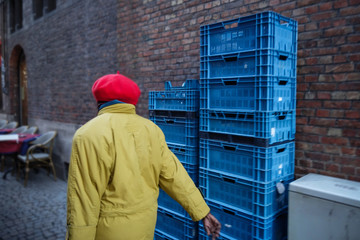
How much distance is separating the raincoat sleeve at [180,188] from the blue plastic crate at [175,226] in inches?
36.0

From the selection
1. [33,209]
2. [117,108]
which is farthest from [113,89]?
[33,209]

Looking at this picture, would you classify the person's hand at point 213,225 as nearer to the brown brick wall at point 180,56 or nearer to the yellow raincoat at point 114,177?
the yellow raincoat at point 114,177

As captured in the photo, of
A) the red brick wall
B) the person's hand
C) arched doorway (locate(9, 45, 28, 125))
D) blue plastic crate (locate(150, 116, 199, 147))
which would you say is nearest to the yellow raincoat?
the person's hand

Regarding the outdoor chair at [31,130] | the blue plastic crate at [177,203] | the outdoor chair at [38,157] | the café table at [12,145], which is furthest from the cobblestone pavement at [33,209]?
the blue plastic crate at [177,203]

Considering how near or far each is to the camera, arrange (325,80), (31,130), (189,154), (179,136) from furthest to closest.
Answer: (31,130) → (179,136) → (189,154) → (325,80)

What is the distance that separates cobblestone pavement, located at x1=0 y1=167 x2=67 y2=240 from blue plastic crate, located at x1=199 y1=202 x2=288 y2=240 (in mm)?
2697

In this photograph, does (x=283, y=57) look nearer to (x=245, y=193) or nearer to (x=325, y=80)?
(x=325, y=80)

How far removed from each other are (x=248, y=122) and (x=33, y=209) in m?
4.57

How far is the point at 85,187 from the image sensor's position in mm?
Result: 1853

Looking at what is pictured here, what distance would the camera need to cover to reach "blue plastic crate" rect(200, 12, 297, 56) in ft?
7.93

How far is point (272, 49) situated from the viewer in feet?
7.92

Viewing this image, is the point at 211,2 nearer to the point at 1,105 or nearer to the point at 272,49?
the point at 272,49

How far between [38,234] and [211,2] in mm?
4204

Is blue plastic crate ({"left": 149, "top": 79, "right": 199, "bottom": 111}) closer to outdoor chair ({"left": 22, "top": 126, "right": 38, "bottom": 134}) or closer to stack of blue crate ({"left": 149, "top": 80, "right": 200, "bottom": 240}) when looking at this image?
stack of blue crate ({"left": 149, "top": 80, "right": 200, "bottom": 240})
